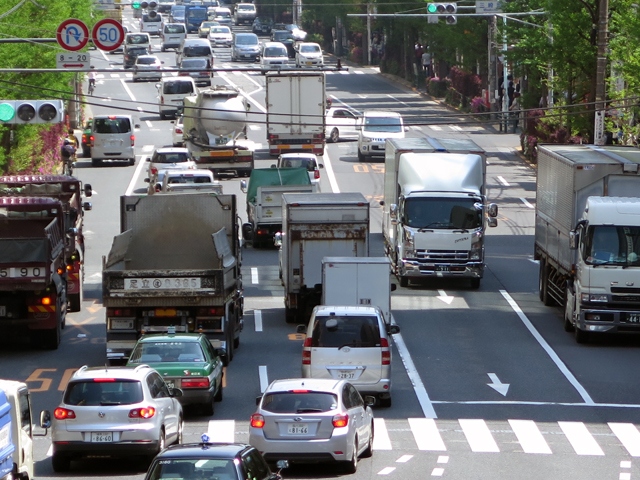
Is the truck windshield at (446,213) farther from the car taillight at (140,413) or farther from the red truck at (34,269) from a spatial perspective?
the car taillight at (140,413)

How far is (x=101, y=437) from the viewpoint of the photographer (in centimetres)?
1947

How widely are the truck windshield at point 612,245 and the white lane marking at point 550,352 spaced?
2.22m

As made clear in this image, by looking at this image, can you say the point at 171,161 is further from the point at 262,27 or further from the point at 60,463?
the point at 262,27

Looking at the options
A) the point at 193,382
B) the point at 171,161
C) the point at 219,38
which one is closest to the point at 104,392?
the point at 193,382

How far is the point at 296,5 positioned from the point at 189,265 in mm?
103737

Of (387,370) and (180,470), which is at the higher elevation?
(180,470)

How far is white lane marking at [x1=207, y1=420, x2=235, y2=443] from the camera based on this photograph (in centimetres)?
2244

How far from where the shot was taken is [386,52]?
4326 inches

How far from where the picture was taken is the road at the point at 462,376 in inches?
834

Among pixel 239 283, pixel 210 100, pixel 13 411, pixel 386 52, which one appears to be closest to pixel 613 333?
pixel 239 283

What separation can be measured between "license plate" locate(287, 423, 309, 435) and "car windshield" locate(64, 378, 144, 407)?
214 centimetres

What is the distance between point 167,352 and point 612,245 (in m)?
11.0

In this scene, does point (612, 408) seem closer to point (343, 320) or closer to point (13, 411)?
point (343, 320)

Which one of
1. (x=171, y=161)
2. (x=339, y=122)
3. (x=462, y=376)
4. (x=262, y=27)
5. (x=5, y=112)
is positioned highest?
(x=5, y=112)
